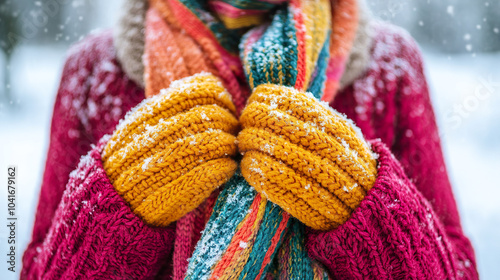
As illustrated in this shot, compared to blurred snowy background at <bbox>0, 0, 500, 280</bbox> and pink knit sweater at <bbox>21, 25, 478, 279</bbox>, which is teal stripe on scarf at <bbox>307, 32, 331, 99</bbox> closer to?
pink knit sweater at <bbox>21, 25, 478, 279</bbox>

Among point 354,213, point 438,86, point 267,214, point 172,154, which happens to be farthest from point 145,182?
→ point 438,86

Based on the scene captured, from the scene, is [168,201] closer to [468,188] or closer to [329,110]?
[329,110]

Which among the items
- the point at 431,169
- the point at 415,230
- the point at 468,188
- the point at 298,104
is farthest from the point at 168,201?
the point at 468,188

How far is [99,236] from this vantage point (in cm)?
50

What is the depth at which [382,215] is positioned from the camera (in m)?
0.48

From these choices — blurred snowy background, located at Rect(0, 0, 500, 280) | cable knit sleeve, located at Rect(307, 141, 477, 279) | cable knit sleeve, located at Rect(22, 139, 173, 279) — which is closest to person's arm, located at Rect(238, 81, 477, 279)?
cable knit sleeve, located at Rect(307, 141, 477, 279)

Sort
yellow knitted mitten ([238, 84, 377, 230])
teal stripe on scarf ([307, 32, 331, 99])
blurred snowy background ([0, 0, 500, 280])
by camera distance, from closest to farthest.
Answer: yellow knitted mitten ([238, 84, 377, 230])
teal stripe on scarf ([307, 32, 331, 99])
blurred snowy background ([0, 0, 500, 280])

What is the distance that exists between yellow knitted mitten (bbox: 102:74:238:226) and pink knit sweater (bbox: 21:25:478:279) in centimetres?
3

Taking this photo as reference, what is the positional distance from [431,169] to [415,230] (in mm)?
279

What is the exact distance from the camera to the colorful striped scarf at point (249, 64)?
495mm

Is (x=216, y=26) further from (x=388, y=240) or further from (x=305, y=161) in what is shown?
(x=388, y=240)

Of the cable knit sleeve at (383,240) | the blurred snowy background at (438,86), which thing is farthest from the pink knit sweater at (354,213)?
the blurred snowy background at (438,86)

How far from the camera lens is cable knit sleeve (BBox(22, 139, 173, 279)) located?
1.63 ft

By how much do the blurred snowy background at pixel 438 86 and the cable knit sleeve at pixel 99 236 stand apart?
58.0 inches
